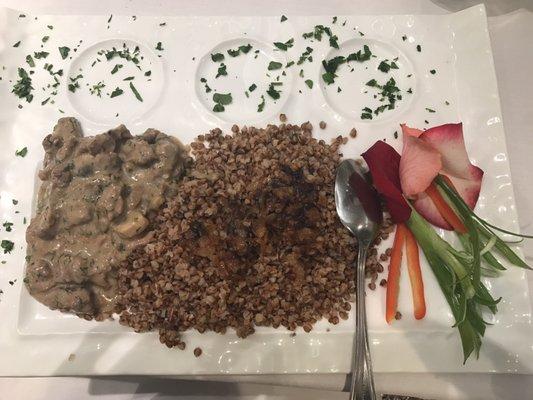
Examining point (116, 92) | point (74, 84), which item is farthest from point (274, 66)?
point (74, 84)

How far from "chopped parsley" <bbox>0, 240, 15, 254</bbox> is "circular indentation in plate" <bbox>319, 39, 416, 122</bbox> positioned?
186 cm

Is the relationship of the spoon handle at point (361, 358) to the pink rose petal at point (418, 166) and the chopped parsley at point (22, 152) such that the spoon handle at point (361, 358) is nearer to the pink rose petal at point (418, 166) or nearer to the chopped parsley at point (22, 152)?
the pink rose petal at point (418, 166)

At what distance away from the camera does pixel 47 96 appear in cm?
260

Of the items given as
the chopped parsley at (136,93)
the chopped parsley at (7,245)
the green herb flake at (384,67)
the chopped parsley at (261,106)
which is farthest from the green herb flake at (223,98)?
the chopped parsley at (7,245)

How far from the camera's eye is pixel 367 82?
2641 millimetres

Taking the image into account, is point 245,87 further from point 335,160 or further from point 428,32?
point 428,32

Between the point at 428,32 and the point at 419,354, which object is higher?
the point at 428,32

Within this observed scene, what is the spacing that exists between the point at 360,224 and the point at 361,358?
0.62 metres

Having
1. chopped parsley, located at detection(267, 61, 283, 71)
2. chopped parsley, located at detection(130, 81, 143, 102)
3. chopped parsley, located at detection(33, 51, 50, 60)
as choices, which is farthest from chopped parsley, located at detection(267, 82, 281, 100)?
chopped parsley, located at detection(33, 51, 50, 60)

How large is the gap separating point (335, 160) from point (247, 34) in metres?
0.99

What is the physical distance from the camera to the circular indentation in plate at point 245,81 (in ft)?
8.47

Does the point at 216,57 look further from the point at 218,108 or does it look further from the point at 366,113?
the point at 366,113

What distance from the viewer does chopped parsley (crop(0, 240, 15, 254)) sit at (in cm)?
230

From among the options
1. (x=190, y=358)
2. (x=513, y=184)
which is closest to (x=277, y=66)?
(x=513, y=184)
